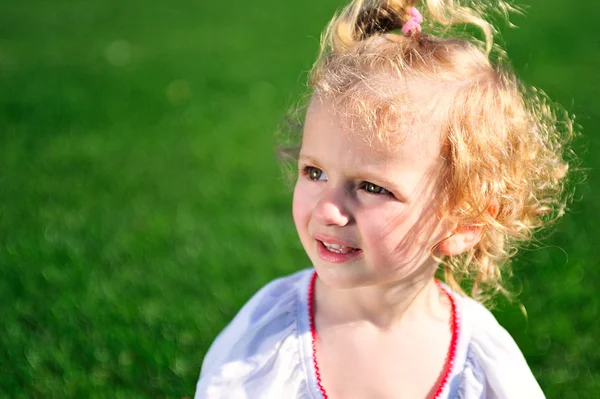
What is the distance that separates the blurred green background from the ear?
1104 mm

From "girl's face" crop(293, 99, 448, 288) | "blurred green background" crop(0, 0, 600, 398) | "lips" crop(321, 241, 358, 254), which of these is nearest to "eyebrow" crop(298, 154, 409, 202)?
"girl's face" crop(293, 99, 448, 288)

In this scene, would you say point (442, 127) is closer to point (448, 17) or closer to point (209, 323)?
point (448, 17)

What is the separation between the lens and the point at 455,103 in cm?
218

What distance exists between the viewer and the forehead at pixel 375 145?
2.11 meters

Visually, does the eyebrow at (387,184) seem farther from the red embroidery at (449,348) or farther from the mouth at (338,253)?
the red embroidery at (449,348)

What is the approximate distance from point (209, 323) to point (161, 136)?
113 inches

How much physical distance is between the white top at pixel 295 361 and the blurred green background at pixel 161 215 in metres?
0.79

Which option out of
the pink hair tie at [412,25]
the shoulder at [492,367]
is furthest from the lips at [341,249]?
the pink hair tie at [412,25]

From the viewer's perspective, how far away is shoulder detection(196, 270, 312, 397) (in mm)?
2381

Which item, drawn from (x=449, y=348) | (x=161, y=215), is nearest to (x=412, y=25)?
(x=449, y=348)

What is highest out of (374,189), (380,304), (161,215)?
(374,189)

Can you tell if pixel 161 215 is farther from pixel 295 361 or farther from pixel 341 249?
pixel 341 249

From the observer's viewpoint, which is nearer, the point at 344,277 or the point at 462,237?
the point at 344,277

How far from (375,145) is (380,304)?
1.85ft
